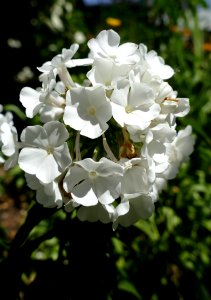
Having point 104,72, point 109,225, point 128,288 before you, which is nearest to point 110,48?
point 104,72

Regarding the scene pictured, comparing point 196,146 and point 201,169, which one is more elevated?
point 196,146

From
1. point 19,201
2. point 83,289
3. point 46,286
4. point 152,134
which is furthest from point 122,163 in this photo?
point 19,201

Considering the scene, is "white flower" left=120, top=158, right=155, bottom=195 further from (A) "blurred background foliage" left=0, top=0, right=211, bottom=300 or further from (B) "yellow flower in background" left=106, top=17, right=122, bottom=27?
(B) "yellow flower in background" left=106, top=17, right=122, bottom=27

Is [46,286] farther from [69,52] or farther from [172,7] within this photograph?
[172,7]

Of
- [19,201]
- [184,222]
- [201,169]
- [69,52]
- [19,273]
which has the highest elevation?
[69,52]

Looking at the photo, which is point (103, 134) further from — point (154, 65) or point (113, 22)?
point (113, 22)

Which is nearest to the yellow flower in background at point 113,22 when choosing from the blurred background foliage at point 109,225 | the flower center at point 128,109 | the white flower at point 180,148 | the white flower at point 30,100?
the blurred background foliage at point 109,225
